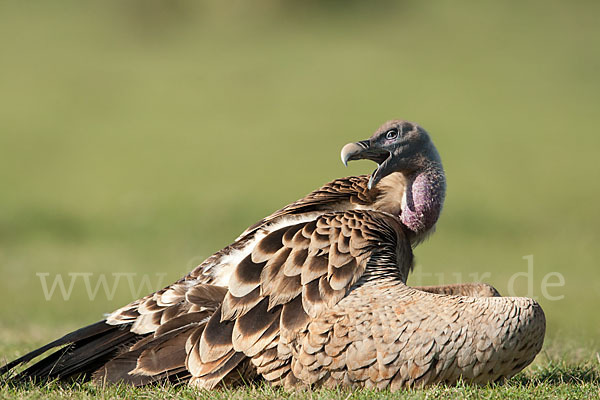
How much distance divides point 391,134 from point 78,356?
2623mm

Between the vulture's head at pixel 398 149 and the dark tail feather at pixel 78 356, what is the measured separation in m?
2.02

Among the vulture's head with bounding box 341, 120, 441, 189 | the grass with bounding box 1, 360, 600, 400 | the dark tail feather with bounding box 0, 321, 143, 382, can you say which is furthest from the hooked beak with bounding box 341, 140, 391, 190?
the dark tail feather with bounding box 0, 321, 143, 382

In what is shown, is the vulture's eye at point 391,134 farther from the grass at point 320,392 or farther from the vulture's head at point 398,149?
the grass at point 320,392

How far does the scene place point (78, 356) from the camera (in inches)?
226

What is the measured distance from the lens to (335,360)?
5.16 meters

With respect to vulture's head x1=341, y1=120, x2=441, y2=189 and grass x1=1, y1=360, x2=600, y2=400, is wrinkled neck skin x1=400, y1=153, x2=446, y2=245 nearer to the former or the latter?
vulture's head x1=341, y1=120, x2=441, y2=189

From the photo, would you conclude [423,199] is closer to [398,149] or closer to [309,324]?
[398,149]

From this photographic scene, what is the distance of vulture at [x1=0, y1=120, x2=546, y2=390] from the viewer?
513 cm

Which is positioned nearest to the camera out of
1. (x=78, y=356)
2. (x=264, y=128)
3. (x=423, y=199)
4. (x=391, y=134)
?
(x=78, y=356)

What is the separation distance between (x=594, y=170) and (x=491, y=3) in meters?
17.2

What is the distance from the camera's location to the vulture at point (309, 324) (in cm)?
513

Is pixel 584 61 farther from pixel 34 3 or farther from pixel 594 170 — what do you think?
pixel 34 3

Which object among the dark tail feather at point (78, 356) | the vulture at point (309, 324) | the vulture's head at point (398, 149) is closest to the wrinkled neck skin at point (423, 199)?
the vulture's head at point (398, 149)

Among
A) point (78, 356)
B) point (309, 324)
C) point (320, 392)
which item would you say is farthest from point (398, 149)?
point (78, 356)
